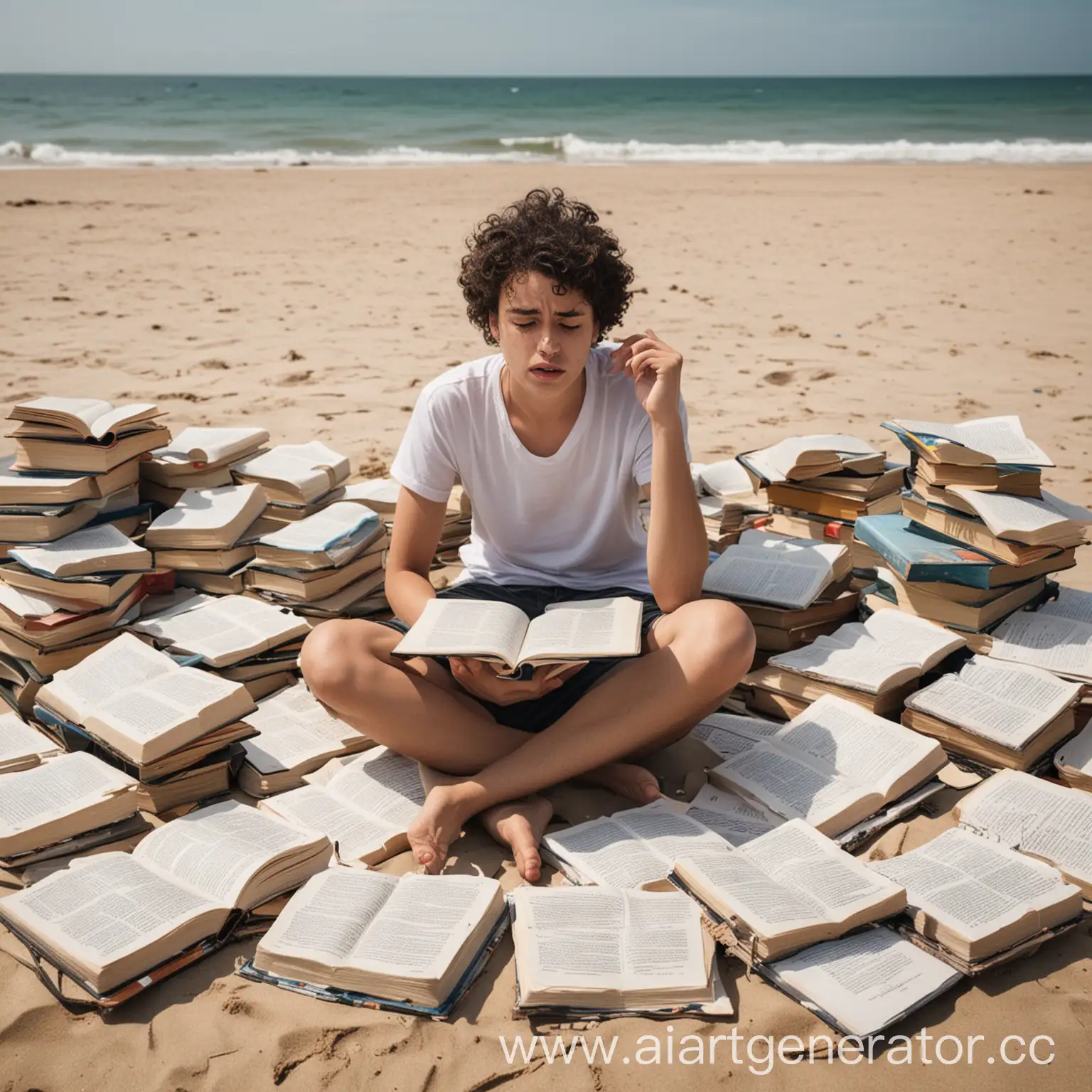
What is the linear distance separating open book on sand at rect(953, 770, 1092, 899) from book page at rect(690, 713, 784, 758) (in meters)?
0.58

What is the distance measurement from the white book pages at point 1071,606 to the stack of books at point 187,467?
2921 millimetres

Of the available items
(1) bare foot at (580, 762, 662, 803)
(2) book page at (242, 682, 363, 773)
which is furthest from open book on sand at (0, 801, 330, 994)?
(1) bare foot at (580, 762, 662, 803)

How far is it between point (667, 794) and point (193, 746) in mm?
1279

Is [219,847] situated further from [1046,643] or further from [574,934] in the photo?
[1046,643]

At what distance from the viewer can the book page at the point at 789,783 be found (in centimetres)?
259

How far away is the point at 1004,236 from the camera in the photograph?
35.4ft

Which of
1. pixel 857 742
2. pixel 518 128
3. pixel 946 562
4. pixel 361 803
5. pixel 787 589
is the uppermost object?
pixel 518 128

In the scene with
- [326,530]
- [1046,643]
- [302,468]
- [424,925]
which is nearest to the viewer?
[424,925]

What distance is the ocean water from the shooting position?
21.5 meters

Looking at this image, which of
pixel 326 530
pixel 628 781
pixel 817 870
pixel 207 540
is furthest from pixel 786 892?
pixel 207 540

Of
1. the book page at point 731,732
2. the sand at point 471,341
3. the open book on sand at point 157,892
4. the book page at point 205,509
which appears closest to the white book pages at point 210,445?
the book page at point 205,509

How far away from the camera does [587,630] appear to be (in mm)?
2502

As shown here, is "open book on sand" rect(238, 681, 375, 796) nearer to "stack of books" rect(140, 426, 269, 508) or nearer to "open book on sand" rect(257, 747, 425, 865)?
"open book on sand" rect(257, 747, 425, 865)

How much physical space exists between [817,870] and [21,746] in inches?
83.9
